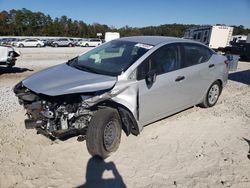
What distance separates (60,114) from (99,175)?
39.8 inches

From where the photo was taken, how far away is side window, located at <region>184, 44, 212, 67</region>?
5391 millimetres

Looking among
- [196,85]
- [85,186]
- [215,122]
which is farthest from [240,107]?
[85,186]

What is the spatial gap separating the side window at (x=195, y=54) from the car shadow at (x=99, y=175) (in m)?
2.54

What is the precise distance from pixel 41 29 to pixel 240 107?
89028 mm

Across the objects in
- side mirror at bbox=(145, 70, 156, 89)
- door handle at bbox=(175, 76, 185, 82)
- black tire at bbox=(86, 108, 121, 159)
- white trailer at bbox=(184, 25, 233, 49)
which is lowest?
white trailer at bbox=(184, 25, 233, 49)

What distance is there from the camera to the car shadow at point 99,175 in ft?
11.4

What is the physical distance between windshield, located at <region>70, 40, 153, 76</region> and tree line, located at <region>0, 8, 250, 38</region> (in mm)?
77956

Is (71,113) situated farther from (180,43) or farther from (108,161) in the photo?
(180,43)

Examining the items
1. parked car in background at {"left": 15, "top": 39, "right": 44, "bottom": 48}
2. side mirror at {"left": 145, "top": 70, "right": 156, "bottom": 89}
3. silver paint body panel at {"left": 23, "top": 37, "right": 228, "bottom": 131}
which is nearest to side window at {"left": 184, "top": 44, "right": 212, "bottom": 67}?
silver paint body panel at {"left": 23, "top": 37, "right": 228, "bottom": 131}

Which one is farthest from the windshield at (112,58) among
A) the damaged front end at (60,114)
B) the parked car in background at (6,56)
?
the parked car in background at (6,56)

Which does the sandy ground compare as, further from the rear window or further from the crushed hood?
the rear window

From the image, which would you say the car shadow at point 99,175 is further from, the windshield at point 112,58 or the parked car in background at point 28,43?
the parked car in background at point 28,43

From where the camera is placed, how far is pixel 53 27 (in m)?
86.6

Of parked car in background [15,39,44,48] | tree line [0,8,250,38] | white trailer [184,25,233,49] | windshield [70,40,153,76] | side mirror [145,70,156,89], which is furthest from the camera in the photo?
tree line [0,8,250,38]
